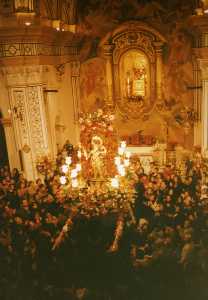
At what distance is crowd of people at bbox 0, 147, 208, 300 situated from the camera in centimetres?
534

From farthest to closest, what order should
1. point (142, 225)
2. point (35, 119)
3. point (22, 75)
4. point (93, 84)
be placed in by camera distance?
point (93, 84), point (35, 119), point (22, 75), point (142, 225)

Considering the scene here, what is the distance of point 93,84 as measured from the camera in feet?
41.0

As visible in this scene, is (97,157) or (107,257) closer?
(107,257)

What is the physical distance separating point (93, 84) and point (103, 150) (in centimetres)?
397

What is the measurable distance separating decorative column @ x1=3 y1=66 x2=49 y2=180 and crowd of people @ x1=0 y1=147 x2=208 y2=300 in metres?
4.02

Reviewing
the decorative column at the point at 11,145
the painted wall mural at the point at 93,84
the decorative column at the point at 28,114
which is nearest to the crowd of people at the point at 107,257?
the decorative column at the point at 28,114

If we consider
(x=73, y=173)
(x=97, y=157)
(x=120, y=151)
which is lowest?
(x=73, y=173)

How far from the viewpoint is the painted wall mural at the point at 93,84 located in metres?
12.4

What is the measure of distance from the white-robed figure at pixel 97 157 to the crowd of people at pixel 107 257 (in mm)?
3278

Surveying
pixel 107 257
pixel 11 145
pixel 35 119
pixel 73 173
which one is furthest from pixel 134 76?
pixel 107 257

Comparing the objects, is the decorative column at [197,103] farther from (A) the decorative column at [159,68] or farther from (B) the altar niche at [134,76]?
(B) the altar niche at [134,76]

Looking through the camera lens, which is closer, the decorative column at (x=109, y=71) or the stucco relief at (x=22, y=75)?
the stucco relief at (x=22, y=75)

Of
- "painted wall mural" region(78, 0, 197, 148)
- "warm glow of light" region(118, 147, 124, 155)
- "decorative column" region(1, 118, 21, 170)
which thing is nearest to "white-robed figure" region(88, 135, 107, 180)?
"warm glow of light" region(118, 147, 124, 155)

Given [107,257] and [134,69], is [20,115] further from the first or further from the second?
[107,257]
